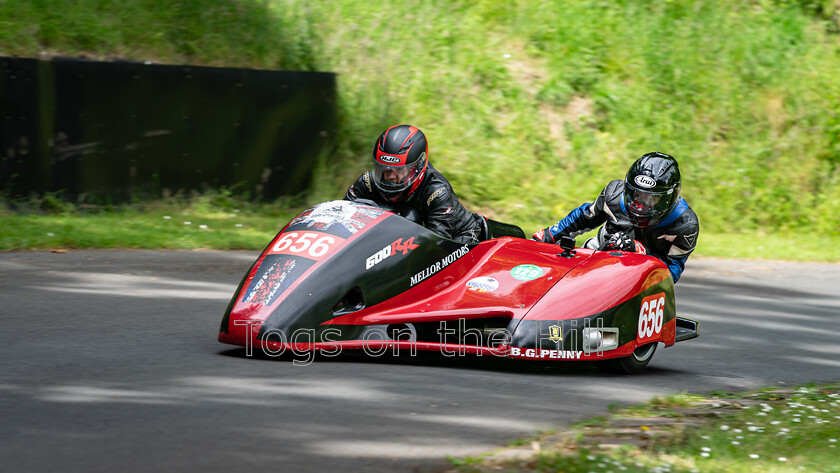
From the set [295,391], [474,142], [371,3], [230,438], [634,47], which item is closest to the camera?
[230,438]

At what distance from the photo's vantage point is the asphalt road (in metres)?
4.09

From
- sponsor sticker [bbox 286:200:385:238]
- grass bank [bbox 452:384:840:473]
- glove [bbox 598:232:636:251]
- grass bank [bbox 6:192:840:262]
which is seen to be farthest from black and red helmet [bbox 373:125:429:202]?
grass bank [bbox 6:192:840:262]

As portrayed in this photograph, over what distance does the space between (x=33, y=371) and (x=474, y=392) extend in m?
2.33

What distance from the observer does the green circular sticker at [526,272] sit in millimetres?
6523

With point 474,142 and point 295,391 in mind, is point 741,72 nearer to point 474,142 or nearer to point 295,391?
point 474,142

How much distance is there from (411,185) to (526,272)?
104 centimetres

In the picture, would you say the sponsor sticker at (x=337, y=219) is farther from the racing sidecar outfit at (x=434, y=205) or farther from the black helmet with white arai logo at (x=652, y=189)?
the black helmet with white arai logo at (x=652, y=189)

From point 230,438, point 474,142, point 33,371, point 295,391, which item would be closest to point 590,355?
point 295,391

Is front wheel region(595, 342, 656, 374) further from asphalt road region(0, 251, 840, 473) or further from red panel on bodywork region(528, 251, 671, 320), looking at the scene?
red panel on bodywork region(528, 251, 671, 320)

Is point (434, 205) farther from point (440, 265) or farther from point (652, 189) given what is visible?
point (652, 189)

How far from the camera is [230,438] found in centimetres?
424

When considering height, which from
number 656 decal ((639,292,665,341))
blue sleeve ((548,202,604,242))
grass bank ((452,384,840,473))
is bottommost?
grass bank ((452,384,840,473))

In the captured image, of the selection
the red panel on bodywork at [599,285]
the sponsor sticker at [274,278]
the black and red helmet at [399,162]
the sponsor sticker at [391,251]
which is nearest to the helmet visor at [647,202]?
the red panel on bodywork at [599,285]

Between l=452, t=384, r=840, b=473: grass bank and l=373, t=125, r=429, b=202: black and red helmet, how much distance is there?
91.1 inches
